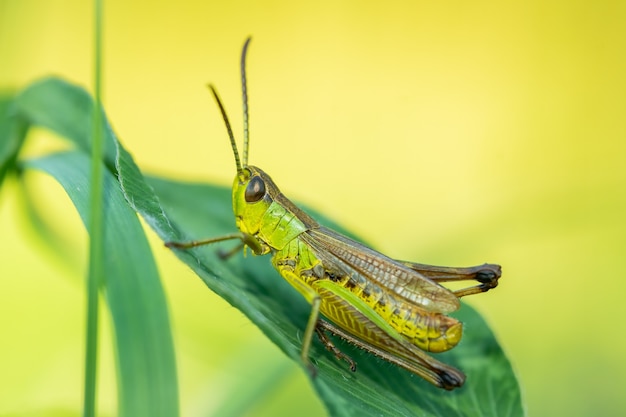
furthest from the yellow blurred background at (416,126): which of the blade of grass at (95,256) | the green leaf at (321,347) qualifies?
the blade of grass at (95,256)

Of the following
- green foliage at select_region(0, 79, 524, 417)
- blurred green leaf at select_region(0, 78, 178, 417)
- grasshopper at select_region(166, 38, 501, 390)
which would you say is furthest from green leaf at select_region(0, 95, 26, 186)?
grasshopper at select_region(166, 38, 501, 390)

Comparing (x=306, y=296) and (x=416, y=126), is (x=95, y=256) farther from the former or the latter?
(x=416, y=126)

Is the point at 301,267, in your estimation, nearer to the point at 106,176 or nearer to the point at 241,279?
the point at 241,279

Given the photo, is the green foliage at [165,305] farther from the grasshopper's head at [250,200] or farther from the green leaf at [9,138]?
the grasshopper's head at [250,200]

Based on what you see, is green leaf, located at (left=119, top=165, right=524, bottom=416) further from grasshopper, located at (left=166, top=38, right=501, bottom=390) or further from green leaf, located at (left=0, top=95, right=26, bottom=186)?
green leaf, located at (left=0, top=95, right=26, bottom=186)

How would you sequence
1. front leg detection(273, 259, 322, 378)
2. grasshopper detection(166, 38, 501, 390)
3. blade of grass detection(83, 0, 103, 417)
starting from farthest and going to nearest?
1. grasshopper detection(166, 38, 501, 390)
2. front leg detection(273, 259, 322, 378)
3. blade of grass detection(83, 0, 103, 417)

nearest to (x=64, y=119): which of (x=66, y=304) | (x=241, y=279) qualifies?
(x=241, y=279)
